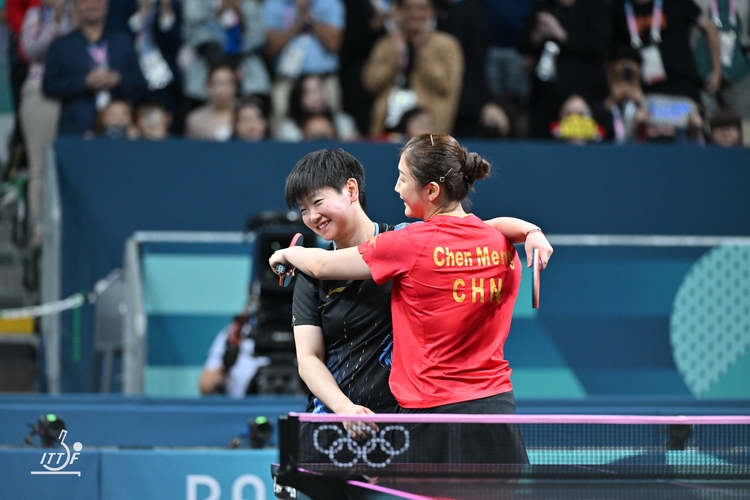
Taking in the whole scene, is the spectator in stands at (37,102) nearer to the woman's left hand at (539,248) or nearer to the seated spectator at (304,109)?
the seated spectator at (304,109)

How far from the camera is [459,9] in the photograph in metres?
8.07

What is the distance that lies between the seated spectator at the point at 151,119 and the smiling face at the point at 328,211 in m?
4.87

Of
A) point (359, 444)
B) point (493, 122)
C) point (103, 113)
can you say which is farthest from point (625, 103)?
point (359, 444)

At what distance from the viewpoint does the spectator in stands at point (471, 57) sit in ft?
26.1

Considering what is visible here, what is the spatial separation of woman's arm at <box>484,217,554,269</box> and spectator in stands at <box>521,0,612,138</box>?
5.42 metres

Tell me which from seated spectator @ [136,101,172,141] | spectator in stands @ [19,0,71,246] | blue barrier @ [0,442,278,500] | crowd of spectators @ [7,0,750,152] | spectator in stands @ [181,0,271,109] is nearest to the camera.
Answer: blue barrier @ [0,442,278,500]

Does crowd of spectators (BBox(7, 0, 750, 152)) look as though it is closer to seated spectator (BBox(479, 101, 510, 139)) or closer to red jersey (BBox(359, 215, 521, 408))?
seated spectator (BBox(479, 101, 510, 139))

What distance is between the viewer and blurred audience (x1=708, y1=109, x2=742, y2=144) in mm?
7754

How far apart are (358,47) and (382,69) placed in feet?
1.50

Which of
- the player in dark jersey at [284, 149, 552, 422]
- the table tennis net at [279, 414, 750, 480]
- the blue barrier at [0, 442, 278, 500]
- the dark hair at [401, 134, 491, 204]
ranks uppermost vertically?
the dark hair at [401, 134, 491, 204]

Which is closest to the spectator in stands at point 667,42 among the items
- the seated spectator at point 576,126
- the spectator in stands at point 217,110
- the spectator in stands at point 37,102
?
the seated spectator at point 576,126

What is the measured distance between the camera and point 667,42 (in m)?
8.26

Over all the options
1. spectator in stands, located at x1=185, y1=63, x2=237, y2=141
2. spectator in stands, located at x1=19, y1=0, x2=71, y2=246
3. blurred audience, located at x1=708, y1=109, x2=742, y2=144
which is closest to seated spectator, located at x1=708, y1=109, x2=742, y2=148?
blurred audience, located at x1=708, y1=109, x2=742, y2=144

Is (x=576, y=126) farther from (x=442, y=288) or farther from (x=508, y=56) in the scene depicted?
(x=442, y=288)
